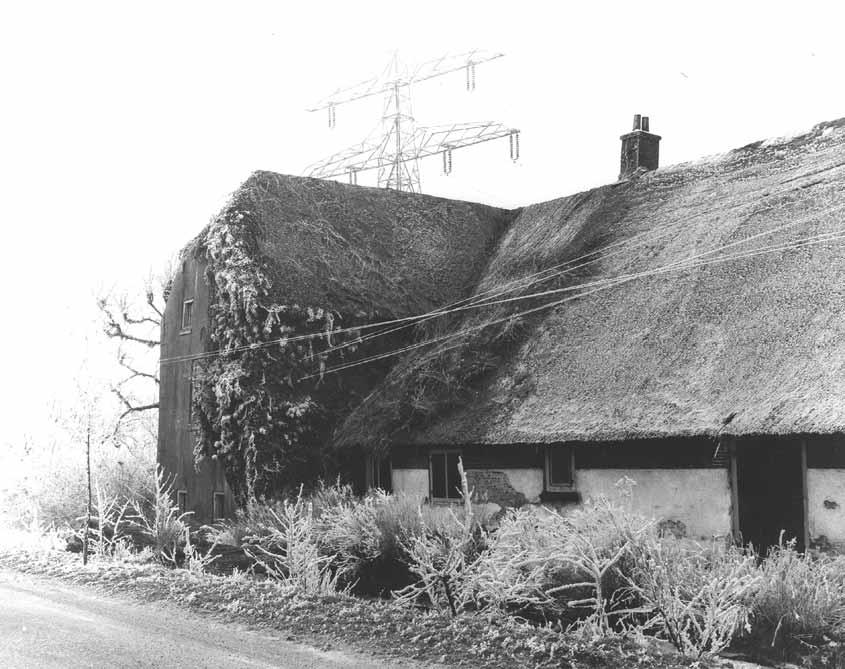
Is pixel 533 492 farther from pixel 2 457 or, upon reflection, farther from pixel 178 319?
pixel 2 457

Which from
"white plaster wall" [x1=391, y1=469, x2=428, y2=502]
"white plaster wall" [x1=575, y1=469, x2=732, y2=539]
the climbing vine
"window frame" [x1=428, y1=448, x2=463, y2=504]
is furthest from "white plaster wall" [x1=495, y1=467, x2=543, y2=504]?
the climbing vine

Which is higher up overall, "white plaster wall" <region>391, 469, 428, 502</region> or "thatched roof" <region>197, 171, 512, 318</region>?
"thatched roof" <region>197, 171, 512, 318</region>

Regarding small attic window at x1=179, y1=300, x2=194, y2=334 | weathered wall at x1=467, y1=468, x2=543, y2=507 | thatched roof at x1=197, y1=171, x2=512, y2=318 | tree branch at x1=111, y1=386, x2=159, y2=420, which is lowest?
weathered wall at x1=467, y1=468, x2=543, y2=507

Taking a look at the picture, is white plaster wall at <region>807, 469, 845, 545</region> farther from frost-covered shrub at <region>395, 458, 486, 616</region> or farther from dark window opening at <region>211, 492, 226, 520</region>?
dark window opening at <region>211, 492, 226, 520</region>

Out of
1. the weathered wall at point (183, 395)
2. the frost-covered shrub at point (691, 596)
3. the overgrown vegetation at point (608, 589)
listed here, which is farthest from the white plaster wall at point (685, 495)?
the weathered wall at point (183, 395)

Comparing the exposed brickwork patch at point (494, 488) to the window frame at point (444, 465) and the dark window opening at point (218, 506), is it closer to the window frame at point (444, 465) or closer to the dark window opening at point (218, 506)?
the window frame at point (444, 465)

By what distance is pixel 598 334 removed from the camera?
59.6ft

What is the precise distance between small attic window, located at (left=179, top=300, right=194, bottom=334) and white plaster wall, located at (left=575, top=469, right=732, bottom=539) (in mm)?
13344

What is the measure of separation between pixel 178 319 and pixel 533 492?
12.9m

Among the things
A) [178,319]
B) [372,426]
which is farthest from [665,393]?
[178,319]

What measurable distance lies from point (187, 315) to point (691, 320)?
1431cm

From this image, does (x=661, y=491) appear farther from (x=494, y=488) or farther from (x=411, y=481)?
(x=411, y=481)

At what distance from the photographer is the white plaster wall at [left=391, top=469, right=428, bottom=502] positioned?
777 inches

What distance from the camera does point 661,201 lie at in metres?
21.6
